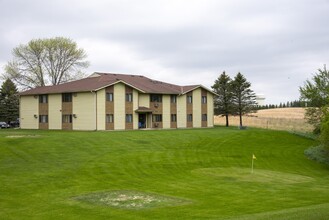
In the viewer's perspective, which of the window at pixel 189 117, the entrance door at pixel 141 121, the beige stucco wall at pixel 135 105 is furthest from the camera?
the window at pixel 189 117

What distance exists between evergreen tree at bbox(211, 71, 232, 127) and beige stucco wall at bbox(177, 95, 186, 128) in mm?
10663

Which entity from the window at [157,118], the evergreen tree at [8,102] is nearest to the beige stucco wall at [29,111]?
the evergreen tree at [8,102]

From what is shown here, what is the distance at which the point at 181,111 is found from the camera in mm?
61969

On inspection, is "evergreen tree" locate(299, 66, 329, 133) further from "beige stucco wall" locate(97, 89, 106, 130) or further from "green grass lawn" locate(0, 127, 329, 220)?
"beige stucco wall" locate(97, 89, 106, 130)

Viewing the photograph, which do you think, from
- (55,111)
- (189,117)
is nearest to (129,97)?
(55,111)

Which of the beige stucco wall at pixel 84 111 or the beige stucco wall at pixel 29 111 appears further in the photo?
the beige stucco wall at pixel 29 111

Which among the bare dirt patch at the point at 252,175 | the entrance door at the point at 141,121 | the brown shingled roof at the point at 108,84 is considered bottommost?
the bare dirt patch at the point at 252,175

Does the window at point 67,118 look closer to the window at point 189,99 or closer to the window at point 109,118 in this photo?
the window at point 109,118

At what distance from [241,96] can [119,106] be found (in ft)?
80.3

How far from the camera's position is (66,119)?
180 ft

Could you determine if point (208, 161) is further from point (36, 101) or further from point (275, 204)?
point (36, 101)

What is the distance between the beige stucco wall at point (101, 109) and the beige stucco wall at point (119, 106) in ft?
5.48

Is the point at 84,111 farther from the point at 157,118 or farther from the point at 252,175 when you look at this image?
the point at 252,175

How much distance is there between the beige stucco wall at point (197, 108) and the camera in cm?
6347
